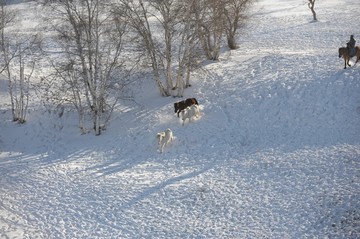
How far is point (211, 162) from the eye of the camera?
18500 mm

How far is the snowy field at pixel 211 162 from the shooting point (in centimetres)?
1463

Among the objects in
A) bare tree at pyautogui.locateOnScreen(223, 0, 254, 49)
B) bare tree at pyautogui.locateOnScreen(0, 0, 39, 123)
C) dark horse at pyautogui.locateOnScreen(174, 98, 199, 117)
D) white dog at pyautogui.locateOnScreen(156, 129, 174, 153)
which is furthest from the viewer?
bare tree at pyautogui.locateOnScreen(223, 0, 254, 49)

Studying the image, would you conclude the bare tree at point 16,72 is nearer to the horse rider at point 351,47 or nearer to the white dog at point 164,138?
the white dog at point 164,138

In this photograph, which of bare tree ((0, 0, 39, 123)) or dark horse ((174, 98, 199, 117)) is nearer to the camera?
dark horse ((174, 98, 199, 117))

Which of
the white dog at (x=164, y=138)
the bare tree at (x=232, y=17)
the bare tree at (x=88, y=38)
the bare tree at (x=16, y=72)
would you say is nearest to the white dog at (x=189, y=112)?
the white dog at (x=164, y=138)

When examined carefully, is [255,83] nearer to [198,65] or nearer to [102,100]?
[198,65]

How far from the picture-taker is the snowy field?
14.6 metres

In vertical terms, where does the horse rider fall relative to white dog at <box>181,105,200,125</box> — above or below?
above

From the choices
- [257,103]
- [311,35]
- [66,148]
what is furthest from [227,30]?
[66,148]

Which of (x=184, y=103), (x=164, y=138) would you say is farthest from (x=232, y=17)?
(x=164, y=138)

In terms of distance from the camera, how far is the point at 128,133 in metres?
21.9

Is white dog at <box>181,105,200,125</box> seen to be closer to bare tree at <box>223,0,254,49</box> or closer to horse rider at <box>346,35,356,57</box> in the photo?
horse rider at <box>346,35,356,57</box>

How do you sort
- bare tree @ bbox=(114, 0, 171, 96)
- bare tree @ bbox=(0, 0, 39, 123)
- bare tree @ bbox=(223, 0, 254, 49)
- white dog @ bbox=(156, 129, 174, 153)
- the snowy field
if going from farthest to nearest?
bare tree @ bbox=(223, 0, 254, 49) → bare tree @ bbox=(0, 0, 39, 123) → bare tree @ bbox=(114, 0, 171, 96) → white dog @ bbox=(156, 129, 174, 153) → the snowy field

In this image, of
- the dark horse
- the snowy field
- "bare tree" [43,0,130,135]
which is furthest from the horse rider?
"bare tree" [43,0,130,135]
